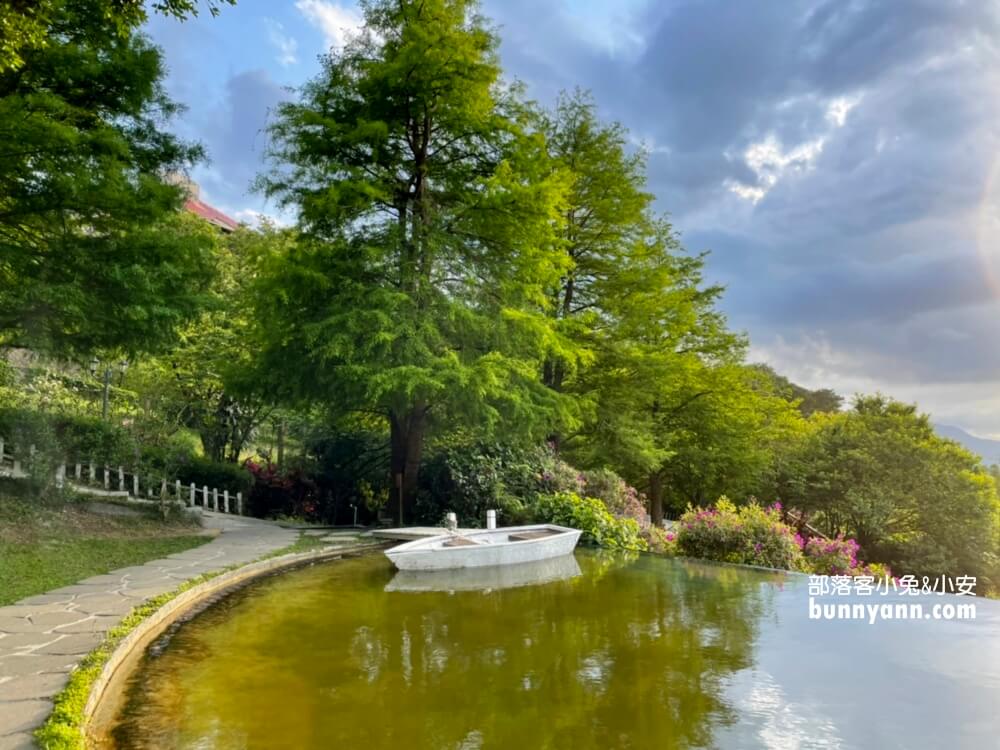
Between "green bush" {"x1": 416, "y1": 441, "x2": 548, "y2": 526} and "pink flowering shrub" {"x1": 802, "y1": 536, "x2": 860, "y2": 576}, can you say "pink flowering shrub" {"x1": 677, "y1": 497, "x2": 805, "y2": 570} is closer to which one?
"pink flowering shrub" {"x1": 802, "y1": 536, "x2": 860, "y2": 576}

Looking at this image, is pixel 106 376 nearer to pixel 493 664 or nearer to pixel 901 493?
pixel 493 664

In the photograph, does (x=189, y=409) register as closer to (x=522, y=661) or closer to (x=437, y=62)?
(x=437, y=62)

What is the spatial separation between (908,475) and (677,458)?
6.77 m

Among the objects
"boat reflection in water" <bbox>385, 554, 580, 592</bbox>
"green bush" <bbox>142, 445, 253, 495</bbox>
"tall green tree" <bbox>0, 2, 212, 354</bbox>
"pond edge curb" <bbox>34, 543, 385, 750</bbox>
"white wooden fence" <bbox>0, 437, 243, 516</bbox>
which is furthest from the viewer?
"green bush" <bbox>142, 445, 253, 495</bbox>

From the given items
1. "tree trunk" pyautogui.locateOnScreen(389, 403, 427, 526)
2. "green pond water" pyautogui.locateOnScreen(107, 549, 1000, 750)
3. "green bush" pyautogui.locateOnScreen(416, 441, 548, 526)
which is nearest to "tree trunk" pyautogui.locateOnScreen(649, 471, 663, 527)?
"green bush" pyautogui.locateOnScreen(416, 441, 548, 526)

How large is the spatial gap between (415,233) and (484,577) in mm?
7306

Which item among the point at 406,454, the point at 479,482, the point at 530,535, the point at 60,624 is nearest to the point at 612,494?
the point at 479,482

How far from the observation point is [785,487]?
21.2m

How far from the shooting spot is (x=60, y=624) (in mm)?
5586

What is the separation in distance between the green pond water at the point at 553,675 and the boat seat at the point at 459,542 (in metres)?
1.46

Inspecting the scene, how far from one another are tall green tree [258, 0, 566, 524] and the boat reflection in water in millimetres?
3422

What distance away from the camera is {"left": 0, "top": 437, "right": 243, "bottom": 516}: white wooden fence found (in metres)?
11.5

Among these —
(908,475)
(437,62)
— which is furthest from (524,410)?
(908,475)

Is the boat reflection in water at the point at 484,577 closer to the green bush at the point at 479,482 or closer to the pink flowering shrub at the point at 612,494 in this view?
the green bush at the point at 479,482
